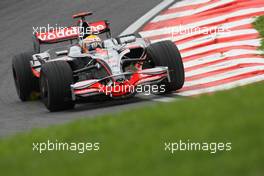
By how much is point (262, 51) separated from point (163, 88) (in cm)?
227

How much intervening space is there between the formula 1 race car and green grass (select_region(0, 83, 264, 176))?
13.2 ft

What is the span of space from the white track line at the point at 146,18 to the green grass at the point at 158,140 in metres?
10.4

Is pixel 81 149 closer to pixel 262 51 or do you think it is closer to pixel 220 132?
pixel 220 132

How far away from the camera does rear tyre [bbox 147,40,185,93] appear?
12.6 metres

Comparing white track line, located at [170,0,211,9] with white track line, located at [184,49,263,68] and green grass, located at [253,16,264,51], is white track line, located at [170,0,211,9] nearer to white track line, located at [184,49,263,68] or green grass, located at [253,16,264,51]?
green grass, located at [253,16,264,51]

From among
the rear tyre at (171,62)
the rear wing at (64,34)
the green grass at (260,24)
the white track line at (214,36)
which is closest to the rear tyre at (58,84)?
the rear tyre at (171,62)

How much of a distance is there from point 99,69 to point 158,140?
Result: 21.9ft

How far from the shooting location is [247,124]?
6.06m

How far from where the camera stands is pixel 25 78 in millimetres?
14281

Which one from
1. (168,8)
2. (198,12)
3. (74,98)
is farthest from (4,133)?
(168,8)

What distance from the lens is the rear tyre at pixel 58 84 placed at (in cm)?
1219

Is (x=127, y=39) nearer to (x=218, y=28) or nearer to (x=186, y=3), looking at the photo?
(x=218, y=28)

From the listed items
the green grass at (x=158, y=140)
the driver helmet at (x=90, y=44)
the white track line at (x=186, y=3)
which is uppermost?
the green grass at (x=158, y=140)

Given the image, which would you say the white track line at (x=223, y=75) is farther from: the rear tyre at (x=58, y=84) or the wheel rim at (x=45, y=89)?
the wheel rim at (x=45, y=89)
